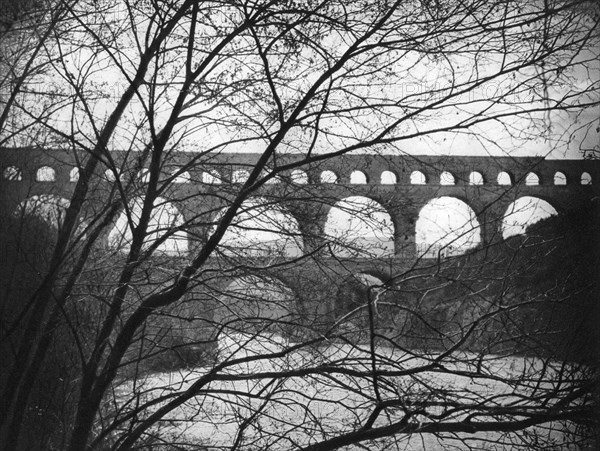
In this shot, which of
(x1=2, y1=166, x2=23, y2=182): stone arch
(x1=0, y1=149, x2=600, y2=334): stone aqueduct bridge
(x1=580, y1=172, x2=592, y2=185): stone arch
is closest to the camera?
(x1=580, y1=172, x2=592, y2=185): stone arch

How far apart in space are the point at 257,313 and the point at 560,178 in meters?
1.01

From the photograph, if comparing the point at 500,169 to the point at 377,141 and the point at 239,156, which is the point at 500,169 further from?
the point at 239,156

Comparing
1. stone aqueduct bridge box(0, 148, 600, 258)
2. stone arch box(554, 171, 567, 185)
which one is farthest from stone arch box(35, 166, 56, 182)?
stone arch box(554, 171, 567, 185)

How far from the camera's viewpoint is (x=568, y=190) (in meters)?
1.49

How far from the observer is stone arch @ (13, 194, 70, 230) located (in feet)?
6.75

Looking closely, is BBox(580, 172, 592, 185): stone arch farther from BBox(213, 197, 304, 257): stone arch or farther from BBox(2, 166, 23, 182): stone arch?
BBox(2, 166, 23, 182): stone arch

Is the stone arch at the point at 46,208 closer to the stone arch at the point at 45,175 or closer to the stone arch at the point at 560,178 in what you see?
the stone arch at the point at 45,175

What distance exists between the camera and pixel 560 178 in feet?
4.73

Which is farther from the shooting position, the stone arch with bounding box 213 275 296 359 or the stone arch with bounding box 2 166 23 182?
the stone arch with bounding box 2 166 23 182

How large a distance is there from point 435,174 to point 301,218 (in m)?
0.45

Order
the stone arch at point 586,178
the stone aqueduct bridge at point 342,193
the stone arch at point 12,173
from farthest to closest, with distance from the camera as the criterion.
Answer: the stone arch at point 12,173 → the stone aqueduct bridge at point 342,193 → the stone arch at point 586,178

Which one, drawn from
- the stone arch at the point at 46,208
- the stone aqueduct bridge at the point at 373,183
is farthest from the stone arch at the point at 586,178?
the stone arch at the point at 46,208

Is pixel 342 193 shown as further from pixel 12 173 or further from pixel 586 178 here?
pixel 12 173

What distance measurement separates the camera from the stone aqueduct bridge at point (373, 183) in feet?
5.09
